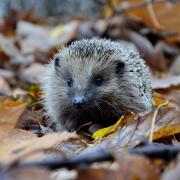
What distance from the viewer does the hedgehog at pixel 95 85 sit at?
4207 mm

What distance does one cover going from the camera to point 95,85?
13.8 ft

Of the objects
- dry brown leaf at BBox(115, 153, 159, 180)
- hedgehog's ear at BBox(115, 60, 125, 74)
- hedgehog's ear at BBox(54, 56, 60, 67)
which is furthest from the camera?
hedgehog's ear at BBox(54, 56, 60, 67)

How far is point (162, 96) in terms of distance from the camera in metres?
5.54

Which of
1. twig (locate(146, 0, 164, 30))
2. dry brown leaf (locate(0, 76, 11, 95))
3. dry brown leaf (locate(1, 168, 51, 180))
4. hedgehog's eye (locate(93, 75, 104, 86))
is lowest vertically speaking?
dry brown leaf (locate(0, 76, 11, 95))

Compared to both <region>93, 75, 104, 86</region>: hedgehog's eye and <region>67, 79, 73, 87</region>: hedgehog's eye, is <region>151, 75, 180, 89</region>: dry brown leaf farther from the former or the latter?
<region>67, 79, 73, 87</region>: hedgehog's eye

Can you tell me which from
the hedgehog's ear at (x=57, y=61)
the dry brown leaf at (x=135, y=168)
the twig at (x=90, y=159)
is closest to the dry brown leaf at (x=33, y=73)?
the hedgehog's ear at (x=57, y=61)

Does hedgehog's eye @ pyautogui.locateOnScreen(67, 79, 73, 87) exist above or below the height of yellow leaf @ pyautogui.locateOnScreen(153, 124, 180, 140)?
above

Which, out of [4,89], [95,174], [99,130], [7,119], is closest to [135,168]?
[95,174]

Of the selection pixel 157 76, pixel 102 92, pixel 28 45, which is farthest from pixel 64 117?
pixel 28 45

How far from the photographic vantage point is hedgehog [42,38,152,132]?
4207 millimetres

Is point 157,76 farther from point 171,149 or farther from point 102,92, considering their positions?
point 171,149

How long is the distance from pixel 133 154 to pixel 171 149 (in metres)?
0.22

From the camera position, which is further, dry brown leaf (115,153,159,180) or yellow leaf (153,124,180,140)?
yellow leaf (153,124,180,140)

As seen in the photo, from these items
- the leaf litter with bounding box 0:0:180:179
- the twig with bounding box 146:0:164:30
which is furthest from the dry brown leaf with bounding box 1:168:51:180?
the twig with bounding box 146:0:164:30
